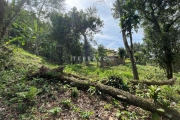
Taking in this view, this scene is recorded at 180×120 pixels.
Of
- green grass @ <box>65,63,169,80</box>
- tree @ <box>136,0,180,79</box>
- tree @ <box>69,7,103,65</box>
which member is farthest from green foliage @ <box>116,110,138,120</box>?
tree @ <box>69,7,103,65</box>

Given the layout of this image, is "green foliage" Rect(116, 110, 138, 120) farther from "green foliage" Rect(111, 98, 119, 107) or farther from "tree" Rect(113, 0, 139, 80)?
"tree" Rect(113, 0, 139, 80)

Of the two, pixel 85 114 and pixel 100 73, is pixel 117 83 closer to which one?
pixel 85 114

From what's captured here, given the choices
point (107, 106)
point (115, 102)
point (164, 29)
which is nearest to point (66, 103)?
point (107, 106)

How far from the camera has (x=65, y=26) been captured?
24344 millimetres

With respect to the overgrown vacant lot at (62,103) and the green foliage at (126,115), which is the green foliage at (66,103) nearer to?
the overgrown vacant lot at (62,103)

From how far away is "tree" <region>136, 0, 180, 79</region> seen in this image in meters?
11.1

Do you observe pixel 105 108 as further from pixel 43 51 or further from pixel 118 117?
pixel 43 51

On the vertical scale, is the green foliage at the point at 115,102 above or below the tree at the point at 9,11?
below

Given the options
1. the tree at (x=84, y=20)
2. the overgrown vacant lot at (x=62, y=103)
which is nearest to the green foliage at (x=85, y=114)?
the overgrown vacant lot at (x=62, y=103)

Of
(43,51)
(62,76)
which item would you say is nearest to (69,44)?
(43,51)

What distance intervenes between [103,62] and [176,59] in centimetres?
2270

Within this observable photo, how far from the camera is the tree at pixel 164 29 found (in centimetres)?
1109

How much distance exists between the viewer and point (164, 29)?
41.2ft

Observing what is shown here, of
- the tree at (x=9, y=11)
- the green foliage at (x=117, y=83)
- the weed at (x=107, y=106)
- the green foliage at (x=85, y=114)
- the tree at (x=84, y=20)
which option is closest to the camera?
the green foliage at (x=85, y=114)
